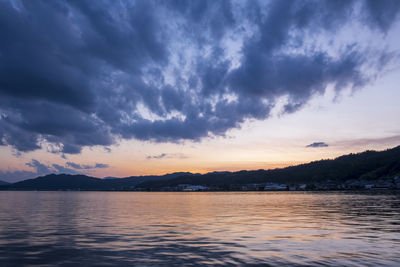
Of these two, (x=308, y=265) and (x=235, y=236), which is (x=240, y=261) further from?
(x=235, y=236)

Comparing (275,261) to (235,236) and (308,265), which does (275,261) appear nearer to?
(308,265)

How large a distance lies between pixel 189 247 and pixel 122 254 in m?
5.58

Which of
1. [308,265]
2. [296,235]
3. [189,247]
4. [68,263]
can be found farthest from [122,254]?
[296,235]

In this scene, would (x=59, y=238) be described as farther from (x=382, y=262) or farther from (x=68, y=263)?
(x=382, y=262)

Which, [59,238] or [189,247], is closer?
[189,247]

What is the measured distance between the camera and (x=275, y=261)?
63.5 ft

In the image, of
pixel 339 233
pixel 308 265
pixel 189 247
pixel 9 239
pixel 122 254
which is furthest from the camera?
pixel 339 233

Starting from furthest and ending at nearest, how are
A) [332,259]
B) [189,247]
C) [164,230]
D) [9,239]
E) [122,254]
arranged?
[164,230], [9,239], [189,247], [122,254], [332,259]

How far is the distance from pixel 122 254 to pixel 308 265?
42.4 ft

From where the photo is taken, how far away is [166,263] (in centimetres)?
1898

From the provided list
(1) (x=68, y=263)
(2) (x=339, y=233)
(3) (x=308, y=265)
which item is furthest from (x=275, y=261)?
(2) (x=339, y=233)

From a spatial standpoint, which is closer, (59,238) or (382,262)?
(382,262)

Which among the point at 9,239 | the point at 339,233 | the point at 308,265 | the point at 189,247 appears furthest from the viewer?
the point at 339,233

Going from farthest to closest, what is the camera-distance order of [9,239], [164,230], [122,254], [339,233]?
[164,230], [339,233], [9,239], [122,254]
